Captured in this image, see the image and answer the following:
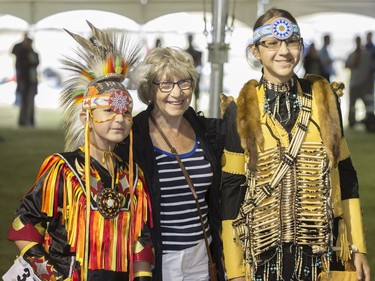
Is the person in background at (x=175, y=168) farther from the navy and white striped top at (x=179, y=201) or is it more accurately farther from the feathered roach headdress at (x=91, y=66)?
the feathered roach headdress at (x=91, y=66)

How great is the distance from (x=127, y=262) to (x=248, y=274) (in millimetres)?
447

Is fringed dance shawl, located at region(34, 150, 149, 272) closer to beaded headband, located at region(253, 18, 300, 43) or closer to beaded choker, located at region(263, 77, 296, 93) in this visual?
beaded choker, located at region(263, 77, 296, 93)

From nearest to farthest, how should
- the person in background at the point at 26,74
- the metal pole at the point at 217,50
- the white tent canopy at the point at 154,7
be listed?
the metal pole at the point at 217,50
the white tent canopy at the point at 154,7
the person in background at the point at 26,74

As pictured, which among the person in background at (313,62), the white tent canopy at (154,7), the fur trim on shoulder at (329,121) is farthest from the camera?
the person in background at (313,62)

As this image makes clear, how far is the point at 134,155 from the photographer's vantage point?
10.7 ft

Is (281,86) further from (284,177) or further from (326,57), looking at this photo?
(326,57)

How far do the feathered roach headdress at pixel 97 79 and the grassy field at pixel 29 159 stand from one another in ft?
9.24

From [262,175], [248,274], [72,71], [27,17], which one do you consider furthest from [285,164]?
[27,17]

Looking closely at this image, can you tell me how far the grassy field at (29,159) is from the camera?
7548 millimetres

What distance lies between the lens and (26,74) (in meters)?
15.8

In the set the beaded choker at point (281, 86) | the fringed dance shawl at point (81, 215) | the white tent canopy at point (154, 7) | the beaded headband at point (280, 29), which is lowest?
the fringed dance shawl at point (81, 215)

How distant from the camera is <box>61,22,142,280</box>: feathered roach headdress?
3100 millimetres

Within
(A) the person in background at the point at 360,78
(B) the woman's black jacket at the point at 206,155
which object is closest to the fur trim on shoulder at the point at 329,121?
(B) the woman's black jacket at the point at 206,155

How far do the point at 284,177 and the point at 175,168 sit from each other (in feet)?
1.36
